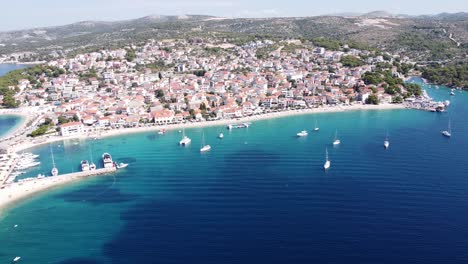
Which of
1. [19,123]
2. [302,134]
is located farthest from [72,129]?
[302,134]

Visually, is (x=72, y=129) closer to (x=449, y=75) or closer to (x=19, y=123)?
(x=19, y=123)

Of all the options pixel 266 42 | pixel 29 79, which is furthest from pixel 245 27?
pixel 29 79

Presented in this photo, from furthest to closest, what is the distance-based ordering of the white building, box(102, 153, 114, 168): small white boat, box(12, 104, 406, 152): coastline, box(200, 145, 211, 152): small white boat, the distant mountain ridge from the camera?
the distant mountain ridge, the white building, box(12, 104, 406, 152): coastline, box(200, 145, 211, 152): small white boat, box(102, 153, 114, 168): small white boat

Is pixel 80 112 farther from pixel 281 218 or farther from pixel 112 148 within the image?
pixel 281 218

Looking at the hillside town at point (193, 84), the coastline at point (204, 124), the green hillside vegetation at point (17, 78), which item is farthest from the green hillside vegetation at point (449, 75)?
the green hillside vegetation at point (17, 78)

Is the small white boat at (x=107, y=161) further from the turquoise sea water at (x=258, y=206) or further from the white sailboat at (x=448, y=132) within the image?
the white sailboat at (x=448, y=132)

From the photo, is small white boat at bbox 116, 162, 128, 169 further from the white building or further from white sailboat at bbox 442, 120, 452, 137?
white sailboat at bbox 442, 120, 452, 137

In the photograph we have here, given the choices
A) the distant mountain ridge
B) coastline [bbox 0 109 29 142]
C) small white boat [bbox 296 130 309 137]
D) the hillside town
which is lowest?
small white boat [bbox 296 130 309 137]

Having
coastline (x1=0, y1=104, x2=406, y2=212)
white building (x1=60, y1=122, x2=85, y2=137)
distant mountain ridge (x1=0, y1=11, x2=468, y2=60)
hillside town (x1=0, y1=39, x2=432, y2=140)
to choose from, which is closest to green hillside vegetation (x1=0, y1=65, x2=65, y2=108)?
hillside town (x1=0, y1=39, x2=432, y2=140)
